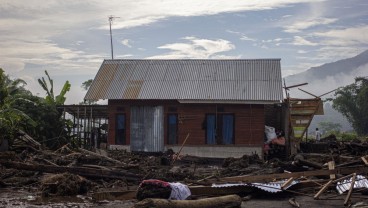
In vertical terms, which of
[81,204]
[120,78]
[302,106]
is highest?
[120,78]

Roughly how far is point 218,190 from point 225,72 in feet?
44.2

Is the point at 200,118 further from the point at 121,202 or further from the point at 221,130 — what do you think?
the point at 121,202

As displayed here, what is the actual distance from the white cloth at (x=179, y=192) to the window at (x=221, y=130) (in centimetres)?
1155

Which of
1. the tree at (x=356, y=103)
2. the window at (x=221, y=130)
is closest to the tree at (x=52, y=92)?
the window at (x=221, y=130)

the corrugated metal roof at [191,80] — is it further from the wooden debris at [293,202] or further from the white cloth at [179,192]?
the white cloth at [179,192]

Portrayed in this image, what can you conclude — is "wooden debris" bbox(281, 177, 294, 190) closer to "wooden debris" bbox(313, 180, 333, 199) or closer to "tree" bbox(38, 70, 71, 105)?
"wooden debris" bbox(313, 180, 333, 199)

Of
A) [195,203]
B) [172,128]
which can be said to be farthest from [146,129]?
[195,203]

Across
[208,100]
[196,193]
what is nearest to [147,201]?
[196,193]

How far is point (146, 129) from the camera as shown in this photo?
73.9ft

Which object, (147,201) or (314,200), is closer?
(147,201)

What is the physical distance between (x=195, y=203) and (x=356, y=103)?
3912 centimetres

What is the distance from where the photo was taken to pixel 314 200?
10984mm

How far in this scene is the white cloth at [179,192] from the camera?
33.4 feet

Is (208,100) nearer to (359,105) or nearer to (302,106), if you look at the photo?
(302,106)
